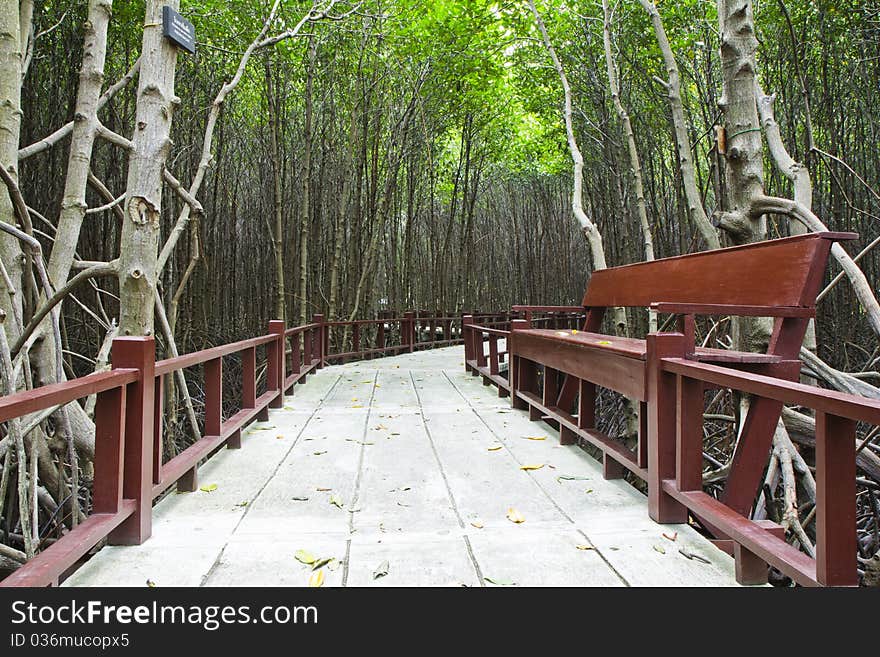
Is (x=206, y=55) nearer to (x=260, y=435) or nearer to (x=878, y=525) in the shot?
(x=260, y=435)

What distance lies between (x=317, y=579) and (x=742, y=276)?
1.69 metres

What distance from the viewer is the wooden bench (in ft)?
5.13

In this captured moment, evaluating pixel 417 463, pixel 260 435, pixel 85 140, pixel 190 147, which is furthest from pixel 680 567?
pixel 190 147

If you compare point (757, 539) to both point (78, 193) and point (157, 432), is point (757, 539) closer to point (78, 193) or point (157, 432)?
point (157, 432)

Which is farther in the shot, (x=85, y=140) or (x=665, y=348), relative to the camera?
(x=85, y=140)

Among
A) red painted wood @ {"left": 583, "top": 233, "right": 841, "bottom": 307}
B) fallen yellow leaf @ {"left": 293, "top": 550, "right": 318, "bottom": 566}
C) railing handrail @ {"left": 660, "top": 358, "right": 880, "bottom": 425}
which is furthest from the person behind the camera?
red painted wood @ {"left": 583, "top": 233, "right": 841, "bottom": 307}

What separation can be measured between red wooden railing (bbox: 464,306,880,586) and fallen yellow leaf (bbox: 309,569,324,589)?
99 centimetres

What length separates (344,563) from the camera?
4.91ft

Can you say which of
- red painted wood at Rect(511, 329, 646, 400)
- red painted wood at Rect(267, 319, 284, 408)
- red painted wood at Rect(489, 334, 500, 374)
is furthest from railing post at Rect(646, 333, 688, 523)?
red painted wood at Rect(489, 334, 500, 374)

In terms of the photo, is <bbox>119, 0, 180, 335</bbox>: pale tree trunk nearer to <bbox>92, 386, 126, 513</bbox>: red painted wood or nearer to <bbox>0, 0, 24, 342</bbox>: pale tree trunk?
<bbox>0, 0, 24, 342</bbox>: pale tree trunk

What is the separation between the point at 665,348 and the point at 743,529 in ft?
1.94

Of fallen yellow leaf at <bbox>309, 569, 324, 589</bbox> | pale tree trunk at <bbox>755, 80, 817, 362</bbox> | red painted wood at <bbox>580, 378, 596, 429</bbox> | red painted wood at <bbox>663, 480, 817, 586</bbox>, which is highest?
pale tree trunk at <bbox>755, 80, 817, 362</bbox>

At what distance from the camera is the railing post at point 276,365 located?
3734 millimetres

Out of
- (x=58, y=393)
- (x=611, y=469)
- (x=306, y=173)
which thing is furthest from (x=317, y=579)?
(x=306, y=173)
